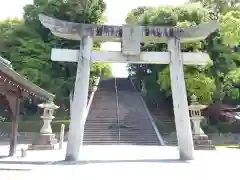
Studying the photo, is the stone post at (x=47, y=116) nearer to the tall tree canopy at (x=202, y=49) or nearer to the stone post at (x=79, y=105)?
the stone post at (x=79, y=105)

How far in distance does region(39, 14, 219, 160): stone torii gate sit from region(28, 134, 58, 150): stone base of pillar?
24.6ft

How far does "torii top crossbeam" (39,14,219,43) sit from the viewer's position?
13.3m

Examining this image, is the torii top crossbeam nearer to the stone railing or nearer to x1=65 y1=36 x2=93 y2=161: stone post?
x1=65 y1=36 x2=93 y2=161: stone post

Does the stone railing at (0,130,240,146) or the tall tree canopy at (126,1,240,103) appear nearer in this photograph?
the tall tree canopy at (126,1,240,103)

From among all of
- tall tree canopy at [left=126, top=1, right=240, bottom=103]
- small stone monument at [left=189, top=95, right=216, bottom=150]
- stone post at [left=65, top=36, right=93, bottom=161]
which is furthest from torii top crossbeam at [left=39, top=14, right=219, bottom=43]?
tall tree canopy at [left=126, top=1, right=240, bottom=103]

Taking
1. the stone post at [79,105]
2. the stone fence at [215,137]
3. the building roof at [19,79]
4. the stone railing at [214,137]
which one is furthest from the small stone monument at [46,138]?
the stone post at [79,105]

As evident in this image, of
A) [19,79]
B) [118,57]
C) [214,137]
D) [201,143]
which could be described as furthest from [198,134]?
[19,79]

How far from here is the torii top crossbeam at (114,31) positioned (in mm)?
13344

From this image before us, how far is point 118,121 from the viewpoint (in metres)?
26.9

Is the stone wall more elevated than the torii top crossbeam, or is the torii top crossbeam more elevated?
the torii top crossbeam

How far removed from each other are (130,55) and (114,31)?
117 cm

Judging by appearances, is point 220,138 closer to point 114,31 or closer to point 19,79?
point 114,31

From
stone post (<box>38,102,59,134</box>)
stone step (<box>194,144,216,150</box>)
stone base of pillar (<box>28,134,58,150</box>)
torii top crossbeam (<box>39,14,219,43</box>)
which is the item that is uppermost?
torii top crossbeam (<box>39,14,219,43</box>)

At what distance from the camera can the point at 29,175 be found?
8844 millimetres
